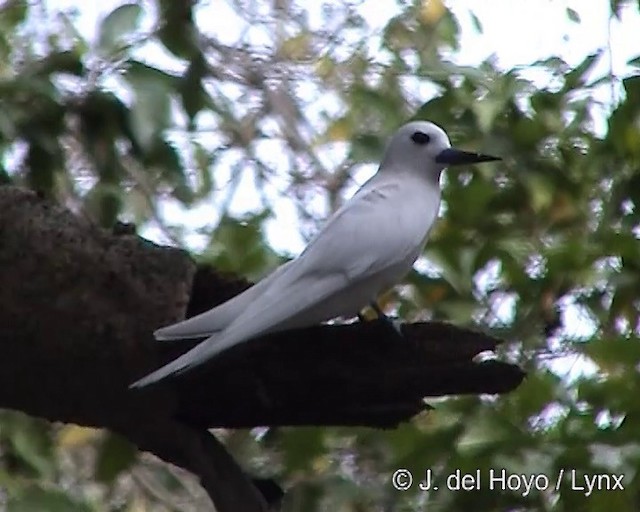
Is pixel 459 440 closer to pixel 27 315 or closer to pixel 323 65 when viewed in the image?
pixel 27 315

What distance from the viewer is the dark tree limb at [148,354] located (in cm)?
179

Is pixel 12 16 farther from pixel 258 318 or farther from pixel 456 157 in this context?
pixel 258 318

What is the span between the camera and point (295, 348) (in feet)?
6.14

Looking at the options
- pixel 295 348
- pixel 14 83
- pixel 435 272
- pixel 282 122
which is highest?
pixel 14 83

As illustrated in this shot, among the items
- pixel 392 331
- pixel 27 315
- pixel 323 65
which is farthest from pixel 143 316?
pixel 323 65

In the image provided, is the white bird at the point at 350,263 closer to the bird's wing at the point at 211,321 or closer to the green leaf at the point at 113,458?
the bird's wing at the point at 211,321

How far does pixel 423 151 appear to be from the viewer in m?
2.20

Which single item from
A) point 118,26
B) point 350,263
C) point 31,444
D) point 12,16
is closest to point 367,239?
point 350,263

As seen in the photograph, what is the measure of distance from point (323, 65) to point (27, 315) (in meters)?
1.98

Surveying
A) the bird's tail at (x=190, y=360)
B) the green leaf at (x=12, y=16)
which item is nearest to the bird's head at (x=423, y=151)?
the bird's tail at (x=190, y=360)

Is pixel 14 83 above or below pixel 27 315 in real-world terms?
above

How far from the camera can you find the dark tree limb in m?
1.79

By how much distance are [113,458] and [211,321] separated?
0.57 m

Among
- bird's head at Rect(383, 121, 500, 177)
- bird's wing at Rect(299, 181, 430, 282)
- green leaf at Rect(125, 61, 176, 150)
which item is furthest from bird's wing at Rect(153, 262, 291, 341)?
bird's head at Rect(383, 121, 500, 177)
